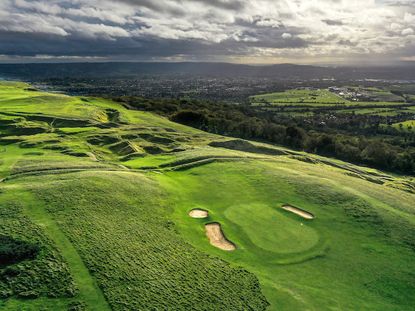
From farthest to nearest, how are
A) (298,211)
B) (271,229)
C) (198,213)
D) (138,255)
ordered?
(298,211)
(198,213)
(271,229)
(138,255)

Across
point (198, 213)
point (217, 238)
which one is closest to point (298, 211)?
point (198, 213)

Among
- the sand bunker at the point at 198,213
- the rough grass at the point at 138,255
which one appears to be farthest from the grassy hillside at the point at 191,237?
the sand bunker at the point at 198,213

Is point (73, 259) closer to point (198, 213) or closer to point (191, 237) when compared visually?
point (191, 237)

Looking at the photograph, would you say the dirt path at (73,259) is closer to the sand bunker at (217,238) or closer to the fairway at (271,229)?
the sand bunker at (217,238)

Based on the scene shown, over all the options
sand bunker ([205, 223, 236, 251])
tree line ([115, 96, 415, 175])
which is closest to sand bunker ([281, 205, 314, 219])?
sand bunker ([205, 223, 236, 251])

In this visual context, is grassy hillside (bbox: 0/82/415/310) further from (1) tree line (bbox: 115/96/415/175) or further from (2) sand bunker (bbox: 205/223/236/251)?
(1) tree line (bbox: 115/96/415/175)

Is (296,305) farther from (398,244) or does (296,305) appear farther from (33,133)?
(33,133)
